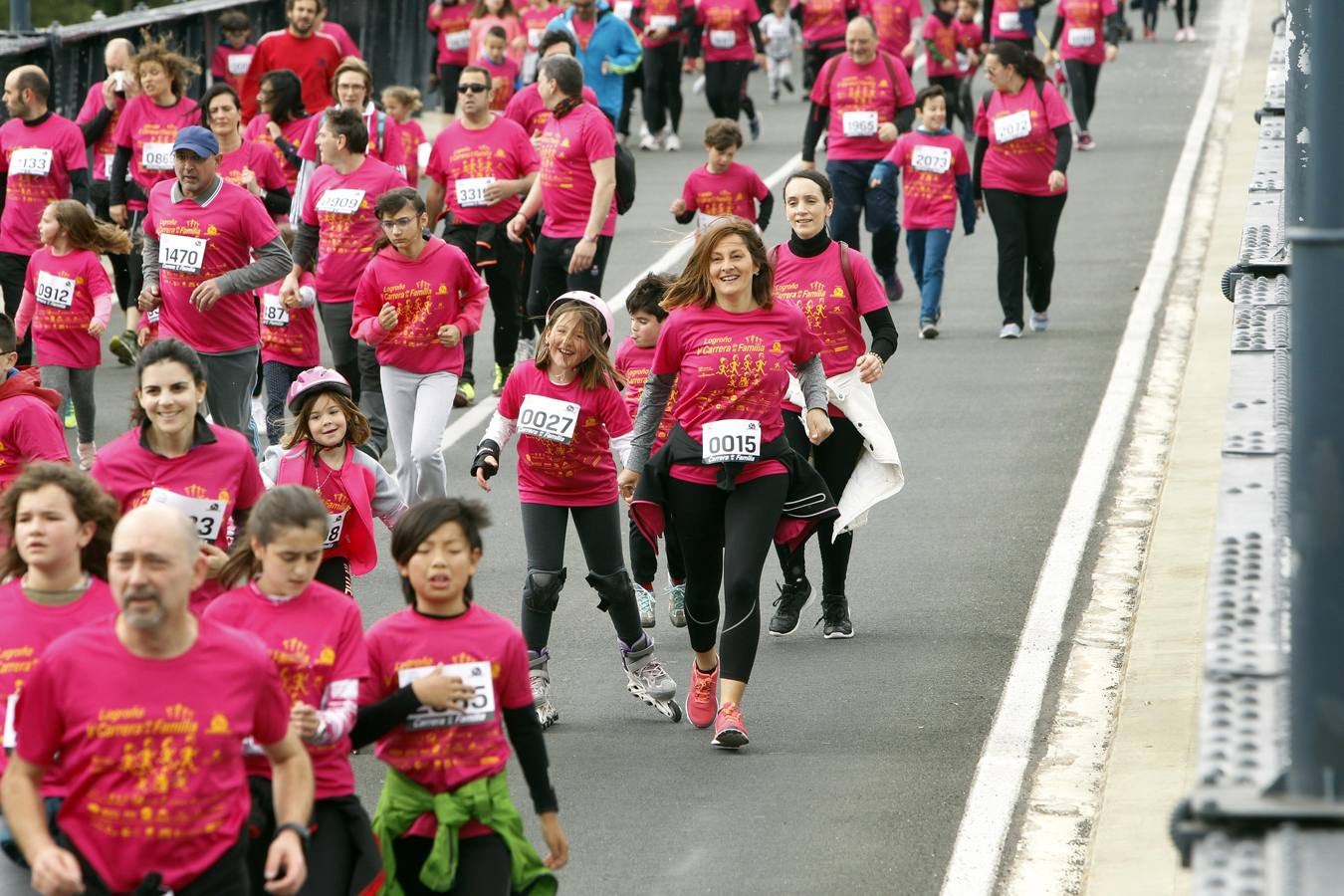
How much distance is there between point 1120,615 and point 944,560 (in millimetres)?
1235

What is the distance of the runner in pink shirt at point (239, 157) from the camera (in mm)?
13133

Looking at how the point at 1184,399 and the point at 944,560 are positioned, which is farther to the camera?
the point at 1184,399

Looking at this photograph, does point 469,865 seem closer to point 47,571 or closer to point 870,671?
point 47,571

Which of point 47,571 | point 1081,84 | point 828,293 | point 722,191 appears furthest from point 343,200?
point 1081,84

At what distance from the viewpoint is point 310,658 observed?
5641 mm

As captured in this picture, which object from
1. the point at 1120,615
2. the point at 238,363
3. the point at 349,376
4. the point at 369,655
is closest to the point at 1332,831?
the point at 369,655

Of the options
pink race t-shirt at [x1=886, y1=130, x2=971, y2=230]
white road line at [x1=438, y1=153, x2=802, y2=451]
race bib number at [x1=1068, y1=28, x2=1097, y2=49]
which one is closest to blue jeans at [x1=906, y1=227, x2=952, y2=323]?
pink race t-shirt at [x1=886, y1=130, x2=971, y2=230]

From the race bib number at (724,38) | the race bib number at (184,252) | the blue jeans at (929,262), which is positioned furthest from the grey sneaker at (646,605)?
the race bib number at (724,38)

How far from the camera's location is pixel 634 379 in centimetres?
983

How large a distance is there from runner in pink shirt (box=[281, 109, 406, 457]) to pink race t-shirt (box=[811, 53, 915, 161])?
548 centimetres

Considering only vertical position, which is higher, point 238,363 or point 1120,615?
point 238,363

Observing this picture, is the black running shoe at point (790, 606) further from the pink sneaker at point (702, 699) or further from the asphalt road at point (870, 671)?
the pink sneaker at point (702, 699)

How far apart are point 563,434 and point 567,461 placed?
0.14 metres

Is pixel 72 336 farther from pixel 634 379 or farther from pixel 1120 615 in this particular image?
pixel 1120 615
